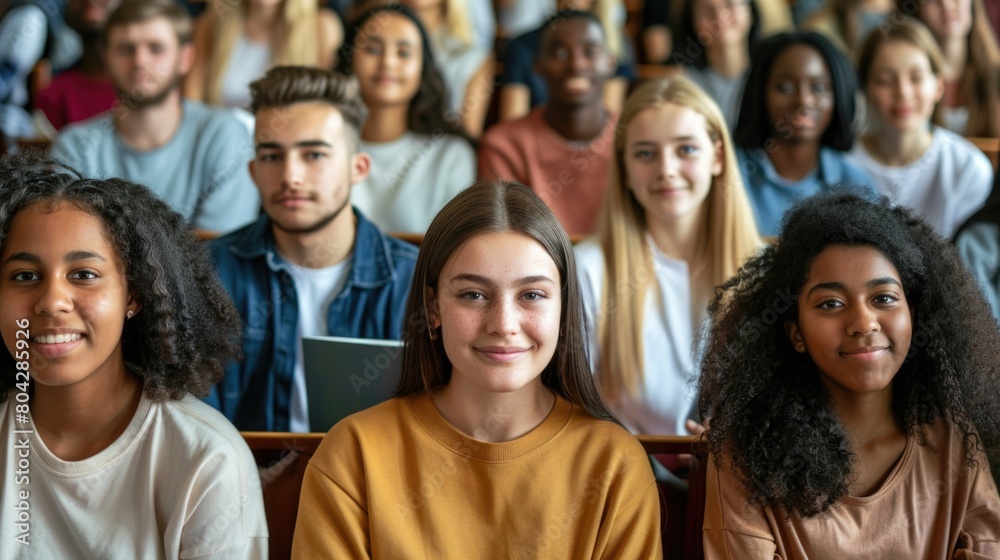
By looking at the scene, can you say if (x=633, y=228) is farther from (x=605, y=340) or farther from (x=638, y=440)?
(x=638, y=440)

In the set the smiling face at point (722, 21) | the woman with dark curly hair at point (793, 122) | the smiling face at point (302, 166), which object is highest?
the smiling face at point (722, 21)

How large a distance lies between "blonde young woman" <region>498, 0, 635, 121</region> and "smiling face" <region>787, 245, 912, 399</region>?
7.53 feet

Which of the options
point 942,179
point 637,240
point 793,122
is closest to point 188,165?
point 637,240

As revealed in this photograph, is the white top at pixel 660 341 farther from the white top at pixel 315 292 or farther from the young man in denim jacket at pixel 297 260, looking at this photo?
the white top at pixel 315 292

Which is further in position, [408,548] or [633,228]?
[633,228]

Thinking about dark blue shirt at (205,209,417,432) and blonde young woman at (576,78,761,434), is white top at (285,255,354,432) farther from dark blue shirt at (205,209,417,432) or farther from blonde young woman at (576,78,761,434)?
blonde young woman at (576,78,761,434)

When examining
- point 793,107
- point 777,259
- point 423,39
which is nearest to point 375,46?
point 423,39

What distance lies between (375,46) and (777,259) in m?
2.01

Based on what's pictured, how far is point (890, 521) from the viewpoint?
146 centimetres

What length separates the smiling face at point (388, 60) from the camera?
3.24 metres

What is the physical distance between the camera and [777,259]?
5.15ft

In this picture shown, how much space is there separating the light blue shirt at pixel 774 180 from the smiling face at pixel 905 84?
27 cm

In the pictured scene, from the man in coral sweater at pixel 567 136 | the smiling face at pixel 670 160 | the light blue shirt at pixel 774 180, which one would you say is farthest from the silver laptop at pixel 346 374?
the light blue shirt at pixel 774 180

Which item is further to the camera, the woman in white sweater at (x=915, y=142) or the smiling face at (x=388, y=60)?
the smiling face at (x=388, y=60)
